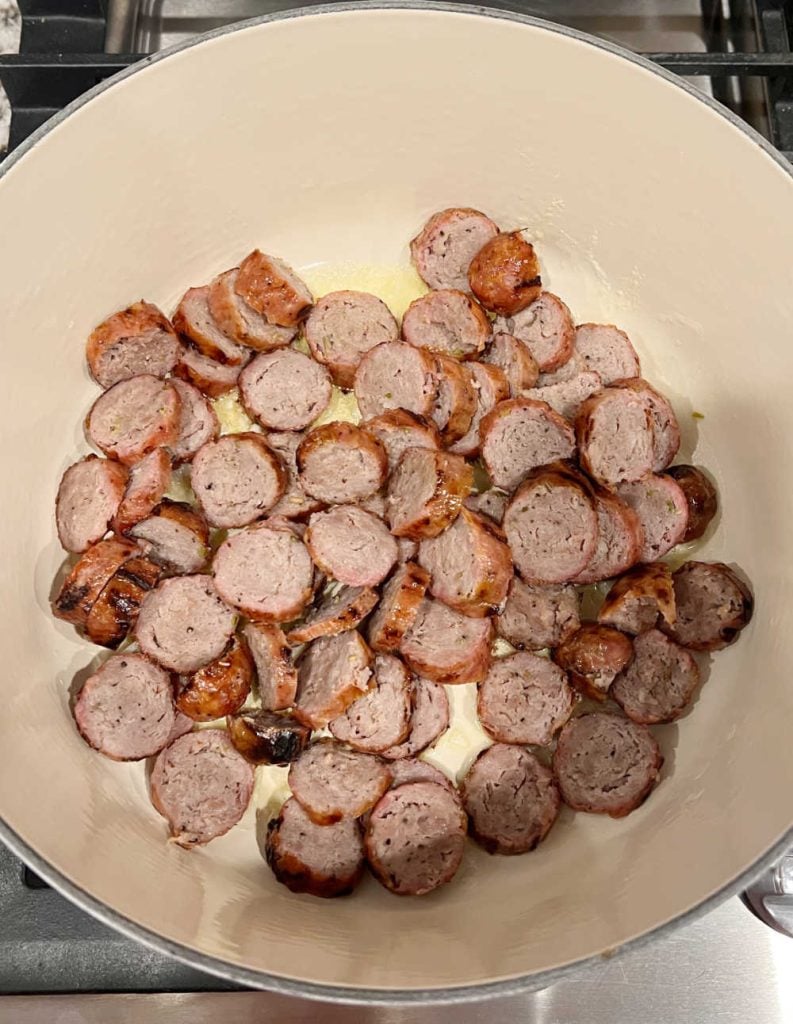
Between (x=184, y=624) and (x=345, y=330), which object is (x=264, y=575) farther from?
(x=345, y=330)

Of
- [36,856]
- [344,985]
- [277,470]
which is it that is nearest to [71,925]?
[36,856]

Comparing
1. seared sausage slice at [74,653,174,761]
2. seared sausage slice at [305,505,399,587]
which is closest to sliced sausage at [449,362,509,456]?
seared sausage slice at [305,505,399,587]

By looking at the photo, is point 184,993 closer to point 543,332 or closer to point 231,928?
point 231,928

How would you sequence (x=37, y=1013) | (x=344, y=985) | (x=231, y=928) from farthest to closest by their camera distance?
(x=37, y=1013) < (x=231, y=928) < (x=344, y=985)

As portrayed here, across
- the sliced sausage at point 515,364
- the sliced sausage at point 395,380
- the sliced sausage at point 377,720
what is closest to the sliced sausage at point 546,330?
the sliced sausage at point 515,364

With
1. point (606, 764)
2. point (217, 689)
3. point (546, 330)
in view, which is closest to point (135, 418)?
point (217, 689)

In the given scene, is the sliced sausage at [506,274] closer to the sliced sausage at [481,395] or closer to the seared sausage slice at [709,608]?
the sliced sausage at [481,395]

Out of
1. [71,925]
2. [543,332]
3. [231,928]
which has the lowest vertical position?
[71,925]
